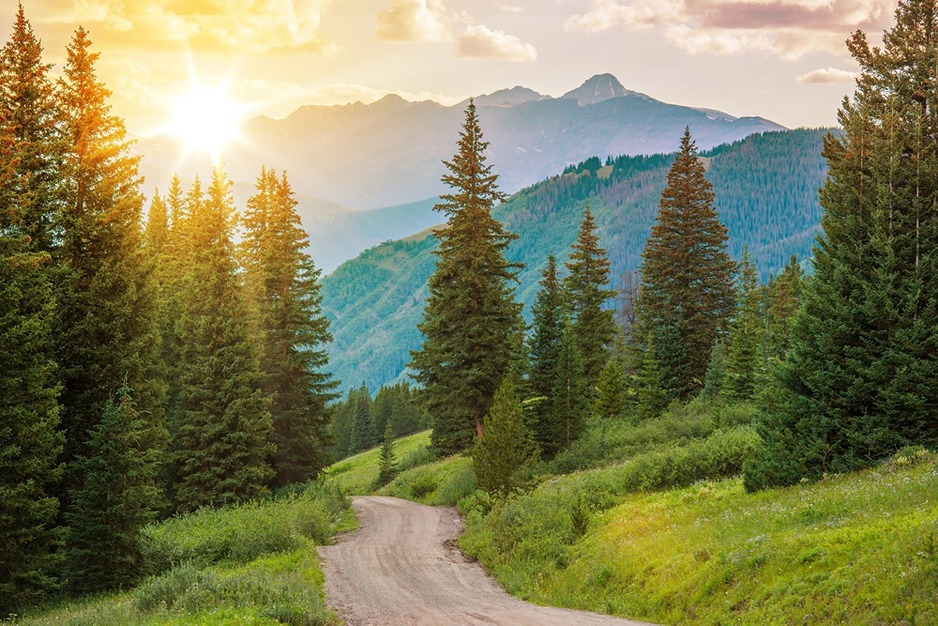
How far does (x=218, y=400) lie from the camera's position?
99.5 ft

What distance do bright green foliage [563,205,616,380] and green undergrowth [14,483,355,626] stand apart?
84.3 feet

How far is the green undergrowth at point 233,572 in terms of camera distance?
514 inches

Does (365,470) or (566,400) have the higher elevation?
(566,400)

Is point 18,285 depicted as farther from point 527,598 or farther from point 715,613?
point 715,613

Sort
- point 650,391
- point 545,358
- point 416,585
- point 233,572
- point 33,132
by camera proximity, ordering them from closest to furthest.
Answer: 1. point 233,572
2. point 416,585
3. point 33,132
4. point 545,358
5. point 650,391

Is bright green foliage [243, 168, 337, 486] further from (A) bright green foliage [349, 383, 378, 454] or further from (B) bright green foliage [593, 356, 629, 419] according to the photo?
(A) bright green foliage [349, 383, 378, 454]

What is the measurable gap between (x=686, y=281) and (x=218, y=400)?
109ft

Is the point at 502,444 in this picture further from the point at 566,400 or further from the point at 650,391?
the point at 650,391

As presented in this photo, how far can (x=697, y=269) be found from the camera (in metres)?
46.6

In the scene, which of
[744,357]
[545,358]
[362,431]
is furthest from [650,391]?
[362,431]

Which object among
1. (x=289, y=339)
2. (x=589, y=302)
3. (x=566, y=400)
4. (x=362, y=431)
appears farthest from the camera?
(x=362, y=431)

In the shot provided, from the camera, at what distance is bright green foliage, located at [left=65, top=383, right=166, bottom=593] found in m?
18.4

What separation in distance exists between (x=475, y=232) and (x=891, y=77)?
1931 centimetres

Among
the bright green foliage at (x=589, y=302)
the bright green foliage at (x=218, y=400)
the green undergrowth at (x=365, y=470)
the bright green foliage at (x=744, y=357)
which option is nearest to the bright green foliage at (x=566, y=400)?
the bright green foliage at (x=744, y=357)
